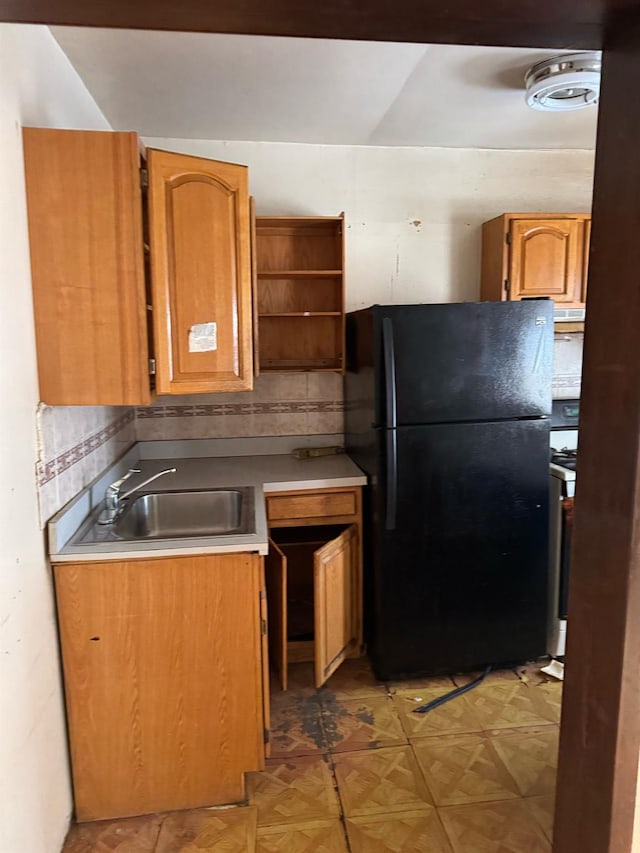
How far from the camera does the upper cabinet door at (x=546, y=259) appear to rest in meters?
2.76

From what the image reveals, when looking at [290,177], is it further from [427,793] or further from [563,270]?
[427,793]

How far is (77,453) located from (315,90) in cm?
157

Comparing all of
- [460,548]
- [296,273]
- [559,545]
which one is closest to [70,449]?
[296,273]

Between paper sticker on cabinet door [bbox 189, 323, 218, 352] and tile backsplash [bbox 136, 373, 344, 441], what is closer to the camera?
paper sticker on cabinet door [bbox 189, 323, 218, 352]

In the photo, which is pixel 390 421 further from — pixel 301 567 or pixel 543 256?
pixel 543 256

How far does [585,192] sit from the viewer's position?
3.06 meters

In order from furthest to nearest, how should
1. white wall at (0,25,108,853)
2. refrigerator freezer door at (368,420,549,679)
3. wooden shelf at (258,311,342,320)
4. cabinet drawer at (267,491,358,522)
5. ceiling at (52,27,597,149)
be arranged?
wooden shelf at (258,311,342,320) < cabinet drawer at (267,491,358,522) < refrigerator freezer door at (368,420,549,679) < ceiling at (52,27,597,149) < white wall at (0,25,108,853)

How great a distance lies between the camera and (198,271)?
188cm

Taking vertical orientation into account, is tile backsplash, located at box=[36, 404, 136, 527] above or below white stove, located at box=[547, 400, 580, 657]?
above

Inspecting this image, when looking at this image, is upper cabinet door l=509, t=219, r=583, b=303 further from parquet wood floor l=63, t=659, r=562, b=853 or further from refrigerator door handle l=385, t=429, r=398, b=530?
parquet wood floor l=63, t=659, r=562, b=853

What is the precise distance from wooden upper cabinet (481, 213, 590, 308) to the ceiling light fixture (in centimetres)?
57

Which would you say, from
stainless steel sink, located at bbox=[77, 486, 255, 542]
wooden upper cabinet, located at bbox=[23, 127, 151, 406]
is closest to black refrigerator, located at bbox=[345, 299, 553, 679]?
stainless steel sink, located at bbox=[77, 486, 255, 542]

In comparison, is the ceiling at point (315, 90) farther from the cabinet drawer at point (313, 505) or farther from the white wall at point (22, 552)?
the cabinet drawer at point (313, 505)

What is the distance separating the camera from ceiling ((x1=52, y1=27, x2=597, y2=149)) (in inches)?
74.2
